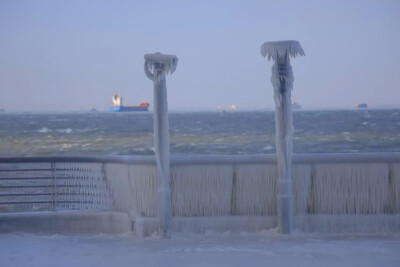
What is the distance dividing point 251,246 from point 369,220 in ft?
5.28

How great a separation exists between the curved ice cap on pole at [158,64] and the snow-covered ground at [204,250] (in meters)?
2.00

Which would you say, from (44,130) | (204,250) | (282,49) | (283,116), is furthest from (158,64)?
(44,130)

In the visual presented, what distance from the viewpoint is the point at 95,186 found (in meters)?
8.15

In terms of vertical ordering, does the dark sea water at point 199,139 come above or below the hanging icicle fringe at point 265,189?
below

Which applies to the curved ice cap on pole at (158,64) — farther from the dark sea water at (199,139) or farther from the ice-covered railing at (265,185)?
the dark sea water at (199,139)

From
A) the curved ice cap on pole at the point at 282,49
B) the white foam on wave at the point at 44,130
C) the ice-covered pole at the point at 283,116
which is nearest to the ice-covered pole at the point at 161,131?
the curved ice cap on pole at the point at 282,49

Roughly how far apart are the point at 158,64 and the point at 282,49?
1.51 meters

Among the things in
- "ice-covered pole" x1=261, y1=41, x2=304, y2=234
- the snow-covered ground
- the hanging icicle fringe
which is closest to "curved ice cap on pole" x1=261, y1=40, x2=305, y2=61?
"ice-covered pole" x1=261, y1=41, x2=304, y2=234

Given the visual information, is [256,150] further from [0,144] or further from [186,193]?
[186,193]

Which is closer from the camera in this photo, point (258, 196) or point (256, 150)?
point (258, 196)

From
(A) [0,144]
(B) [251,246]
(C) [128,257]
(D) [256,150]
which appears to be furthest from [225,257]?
(A) [0,144]

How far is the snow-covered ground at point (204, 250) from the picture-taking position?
623 centimetres

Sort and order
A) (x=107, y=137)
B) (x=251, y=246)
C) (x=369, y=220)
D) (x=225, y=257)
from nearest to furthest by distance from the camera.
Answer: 1. (x=225, y=257)
2. (x=251, y=246)
3. (x=369, y=220)
4. (x=107, y=137)

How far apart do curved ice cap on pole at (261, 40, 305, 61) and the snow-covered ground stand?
218 cm
